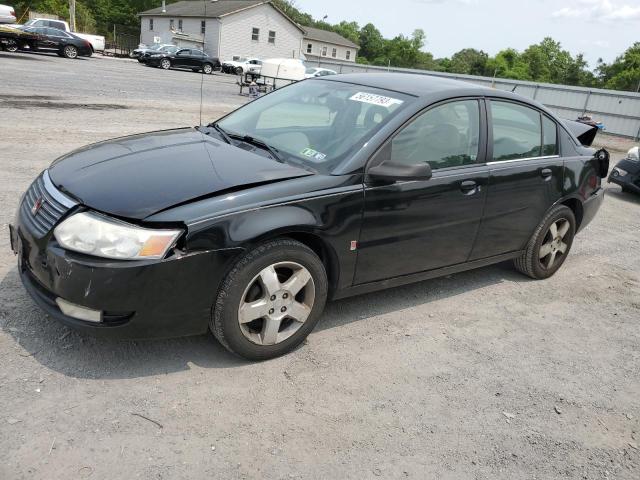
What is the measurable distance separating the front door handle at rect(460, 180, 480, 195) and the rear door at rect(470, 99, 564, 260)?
17 centimetres

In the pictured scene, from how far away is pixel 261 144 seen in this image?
12.4 feet

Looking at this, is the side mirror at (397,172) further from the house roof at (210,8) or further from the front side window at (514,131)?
the house roof at (210,8)

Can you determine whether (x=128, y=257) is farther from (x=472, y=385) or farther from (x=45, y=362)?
(x=472, y=385)

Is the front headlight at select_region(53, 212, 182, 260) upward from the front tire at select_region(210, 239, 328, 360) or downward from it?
upward

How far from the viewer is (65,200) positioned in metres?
2.99

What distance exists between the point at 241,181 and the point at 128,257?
76 cm

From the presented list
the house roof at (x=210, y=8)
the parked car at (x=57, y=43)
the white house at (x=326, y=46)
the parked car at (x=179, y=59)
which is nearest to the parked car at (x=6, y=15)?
the parked car at (x=57, y=43)

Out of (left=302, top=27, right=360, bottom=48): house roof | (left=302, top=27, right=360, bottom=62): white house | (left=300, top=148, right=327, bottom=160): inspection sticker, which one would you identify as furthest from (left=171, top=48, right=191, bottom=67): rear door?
(left=302, top=27, right=360, bottom=48): house roof

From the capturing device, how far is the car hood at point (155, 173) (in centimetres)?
291

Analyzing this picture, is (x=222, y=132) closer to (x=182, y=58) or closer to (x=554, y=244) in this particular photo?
(x=554, y=244)

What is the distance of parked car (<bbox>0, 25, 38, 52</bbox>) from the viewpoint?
24.7 m

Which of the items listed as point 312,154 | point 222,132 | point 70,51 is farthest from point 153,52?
point 312,154

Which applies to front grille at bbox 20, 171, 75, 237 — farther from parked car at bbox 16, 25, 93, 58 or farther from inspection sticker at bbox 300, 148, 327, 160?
parked car at bbox 16, 25, 93, 58

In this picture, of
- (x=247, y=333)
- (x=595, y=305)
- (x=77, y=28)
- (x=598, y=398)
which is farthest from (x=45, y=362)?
(x=77, y=28)
